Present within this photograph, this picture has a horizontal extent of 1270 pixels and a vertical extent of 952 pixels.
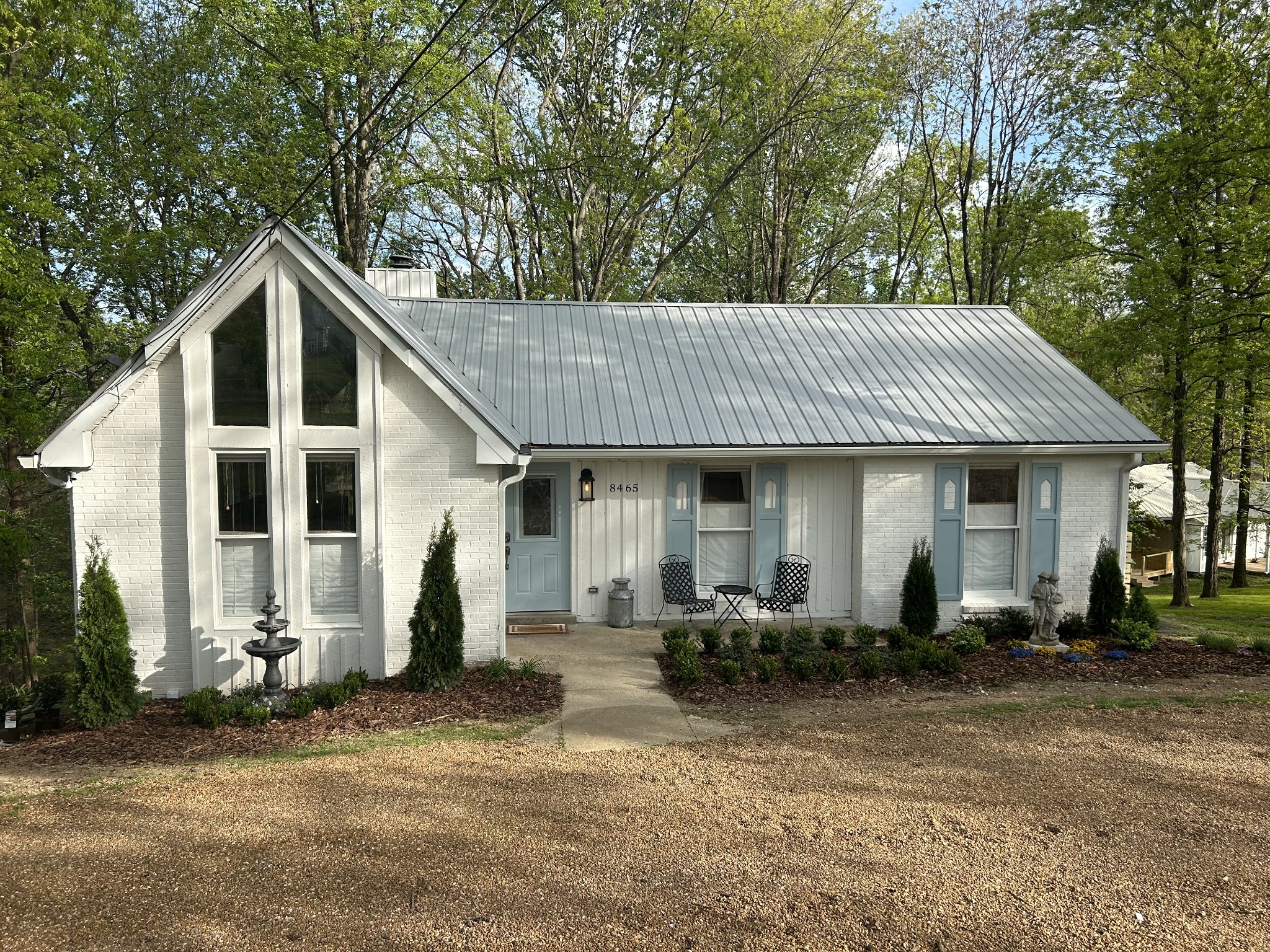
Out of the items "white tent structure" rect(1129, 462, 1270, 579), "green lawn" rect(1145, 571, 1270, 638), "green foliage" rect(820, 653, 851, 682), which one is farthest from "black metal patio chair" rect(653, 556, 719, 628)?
"white tent structure" rect(1129, 462, 1270, 579)

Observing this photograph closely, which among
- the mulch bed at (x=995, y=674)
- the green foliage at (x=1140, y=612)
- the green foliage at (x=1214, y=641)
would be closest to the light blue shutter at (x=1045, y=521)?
the green foliage at (x=1140, y=612)

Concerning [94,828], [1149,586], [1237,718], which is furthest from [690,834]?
[1149,586]

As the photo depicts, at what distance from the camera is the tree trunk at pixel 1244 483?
16766 mm

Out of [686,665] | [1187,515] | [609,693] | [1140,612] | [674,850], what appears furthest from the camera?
[1187,515]

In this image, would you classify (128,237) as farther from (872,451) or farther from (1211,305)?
(1211,305)

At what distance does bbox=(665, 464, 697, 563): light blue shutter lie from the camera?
37.3 feet

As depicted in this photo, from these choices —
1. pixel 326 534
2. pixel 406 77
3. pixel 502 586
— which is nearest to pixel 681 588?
pixel 502 586

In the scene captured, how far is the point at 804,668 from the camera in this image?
902 cm

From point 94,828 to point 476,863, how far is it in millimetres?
2905

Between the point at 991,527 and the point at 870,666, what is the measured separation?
377cm

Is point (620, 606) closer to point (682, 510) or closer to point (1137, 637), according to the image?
point (682, 510)

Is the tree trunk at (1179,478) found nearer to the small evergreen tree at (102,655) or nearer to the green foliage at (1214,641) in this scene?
the green foliage at (1214,641)

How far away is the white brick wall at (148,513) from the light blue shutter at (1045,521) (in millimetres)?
11379

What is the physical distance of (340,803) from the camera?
584 centimetres
